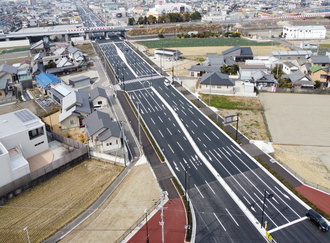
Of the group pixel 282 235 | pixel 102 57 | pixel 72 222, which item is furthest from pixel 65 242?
pixel 102 57

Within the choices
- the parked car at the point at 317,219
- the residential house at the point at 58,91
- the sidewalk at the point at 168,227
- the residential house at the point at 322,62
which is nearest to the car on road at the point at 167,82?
the residential house at the point at 58,91

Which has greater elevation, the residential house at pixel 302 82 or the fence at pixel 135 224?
the residential house at pixel 302 82

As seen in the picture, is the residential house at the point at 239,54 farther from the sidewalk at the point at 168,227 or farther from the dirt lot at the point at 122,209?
the sidewalk at the point at 168,227

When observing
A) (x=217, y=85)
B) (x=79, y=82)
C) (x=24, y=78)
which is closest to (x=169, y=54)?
(x=217, y=85)

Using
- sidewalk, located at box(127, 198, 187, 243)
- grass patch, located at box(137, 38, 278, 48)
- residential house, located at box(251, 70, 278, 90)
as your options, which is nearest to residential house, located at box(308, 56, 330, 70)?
residential house, located at box(251, 70, 278, 90)

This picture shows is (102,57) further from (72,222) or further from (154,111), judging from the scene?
(72,222)

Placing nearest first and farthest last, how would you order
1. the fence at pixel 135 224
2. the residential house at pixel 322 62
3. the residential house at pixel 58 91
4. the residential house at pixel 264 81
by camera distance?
the fence at pixel 135 224
the residential house at pixel 58 91
the residential house at pixel 264 81
the residential house at pixel 322 62
